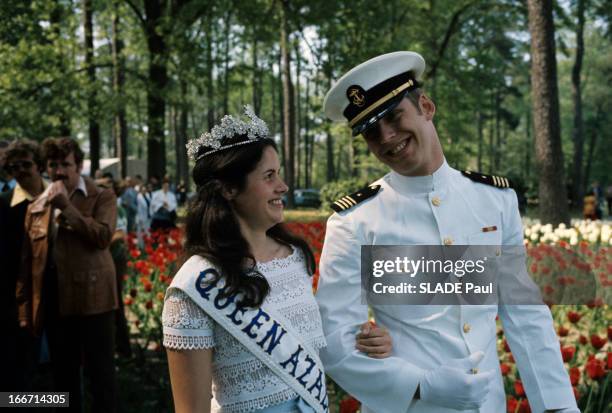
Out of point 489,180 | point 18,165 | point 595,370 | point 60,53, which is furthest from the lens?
point 60,53

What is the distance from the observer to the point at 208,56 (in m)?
16.0

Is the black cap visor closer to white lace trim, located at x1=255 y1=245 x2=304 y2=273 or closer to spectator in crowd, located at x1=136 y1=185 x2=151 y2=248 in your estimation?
white lace trim, located at x1=255 y1=245 x2=304 y2=273

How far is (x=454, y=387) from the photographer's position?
190 centimetres

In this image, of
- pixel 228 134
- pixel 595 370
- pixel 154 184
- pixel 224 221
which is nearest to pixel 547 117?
pixel 595 370

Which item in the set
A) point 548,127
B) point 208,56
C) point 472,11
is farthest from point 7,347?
point 472,11

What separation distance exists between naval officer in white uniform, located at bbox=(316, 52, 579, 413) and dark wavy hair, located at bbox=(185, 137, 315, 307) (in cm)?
26

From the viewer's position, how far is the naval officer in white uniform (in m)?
1.95

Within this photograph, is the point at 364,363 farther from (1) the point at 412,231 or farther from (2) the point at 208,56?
(2) the point at 208,56

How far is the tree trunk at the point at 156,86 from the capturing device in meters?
16.2

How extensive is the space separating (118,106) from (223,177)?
1567cm

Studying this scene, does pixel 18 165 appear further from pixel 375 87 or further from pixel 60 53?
pixel 60 53

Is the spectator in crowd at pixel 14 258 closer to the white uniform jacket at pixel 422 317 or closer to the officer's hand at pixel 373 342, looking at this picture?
the white uniform jacket at pixel 422 317

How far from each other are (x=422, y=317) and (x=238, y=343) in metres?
0.59

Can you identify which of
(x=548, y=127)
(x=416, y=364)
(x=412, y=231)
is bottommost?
(x=416, y=364)
